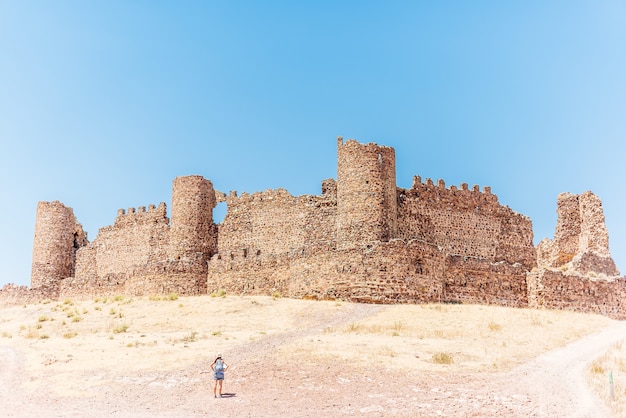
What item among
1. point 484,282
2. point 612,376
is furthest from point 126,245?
point 612,376

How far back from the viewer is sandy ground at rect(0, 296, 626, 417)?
51.5 ft

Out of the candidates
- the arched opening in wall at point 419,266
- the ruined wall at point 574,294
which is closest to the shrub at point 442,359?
the arched opening in wall at point 419,266

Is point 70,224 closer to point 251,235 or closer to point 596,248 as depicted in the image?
point 251,235

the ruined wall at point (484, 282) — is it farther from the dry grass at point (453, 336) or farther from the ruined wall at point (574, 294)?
the dry grass at point (453, 336)

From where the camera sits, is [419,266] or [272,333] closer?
[272,333]

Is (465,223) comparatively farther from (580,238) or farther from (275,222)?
(275,222)

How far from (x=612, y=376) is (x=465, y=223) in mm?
20845

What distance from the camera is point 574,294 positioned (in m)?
32.1

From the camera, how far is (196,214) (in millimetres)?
39125

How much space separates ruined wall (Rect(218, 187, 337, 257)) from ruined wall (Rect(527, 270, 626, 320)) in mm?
8937

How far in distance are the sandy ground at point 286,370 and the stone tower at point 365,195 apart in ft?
17.7

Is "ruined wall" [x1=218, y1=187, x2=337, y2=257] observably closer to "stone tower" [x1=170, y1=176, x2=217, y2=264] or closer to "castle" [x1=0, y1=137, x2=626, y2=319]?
"castle" [x1=0, y1=137, x2=626, y2=319]

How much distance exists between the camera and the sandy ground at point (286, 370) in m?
15.7

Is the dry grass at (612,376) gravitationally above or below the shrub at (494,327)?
below
